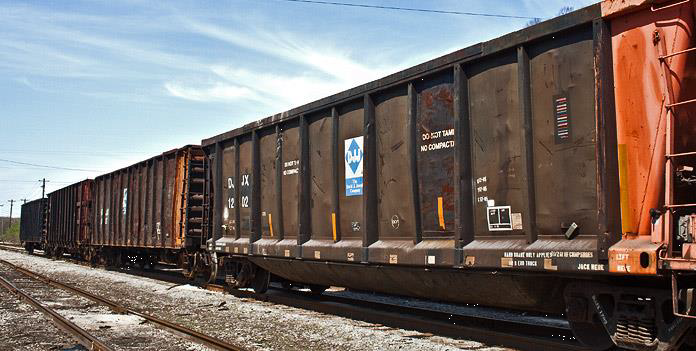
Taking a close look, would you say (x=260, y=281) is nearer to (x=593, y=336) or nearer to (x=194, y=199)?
(x=194, y=199)

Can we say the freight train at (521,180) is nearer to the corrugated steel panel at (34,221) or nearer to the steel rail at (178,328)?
the steel rail at (178,328)

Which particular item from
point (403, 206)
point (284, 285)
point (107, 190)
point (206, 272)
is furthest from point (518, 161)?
point (107, 190)

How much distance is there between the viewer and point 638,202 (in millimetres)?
5465

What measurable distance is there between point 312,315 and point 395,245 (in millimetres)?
2827

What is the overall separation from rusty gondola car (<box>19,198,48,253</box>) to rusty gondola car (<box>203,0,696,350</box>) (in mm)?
33352

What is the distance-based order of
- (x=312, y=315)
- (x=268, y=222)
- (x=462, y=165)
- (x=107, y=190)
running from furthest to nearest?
(x=107, y=190)
(x=268, y=222)
(x=312, y=315)
(x=462, y=165)

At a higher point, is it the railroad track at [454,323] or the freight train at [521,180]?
the freight train at [521,180]

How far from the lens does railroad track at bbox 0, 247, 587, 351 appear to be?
7496 mm

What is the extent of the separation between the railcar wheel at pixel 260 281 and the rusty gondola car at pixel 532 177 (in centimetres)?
263

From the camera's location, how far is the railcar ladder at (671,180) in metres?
5.03

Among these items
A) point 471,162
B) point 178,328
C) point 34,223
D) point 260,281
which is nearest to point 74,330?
point 178,328

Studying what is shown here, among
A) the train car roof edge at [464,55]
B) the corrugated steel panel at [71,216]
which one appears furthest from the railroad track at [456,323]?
the corrugated steel panel at [71,216]

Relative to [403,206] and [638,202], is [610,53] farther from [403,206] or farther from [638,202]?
[403,206]

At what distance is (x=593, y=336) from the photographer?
646 cm
